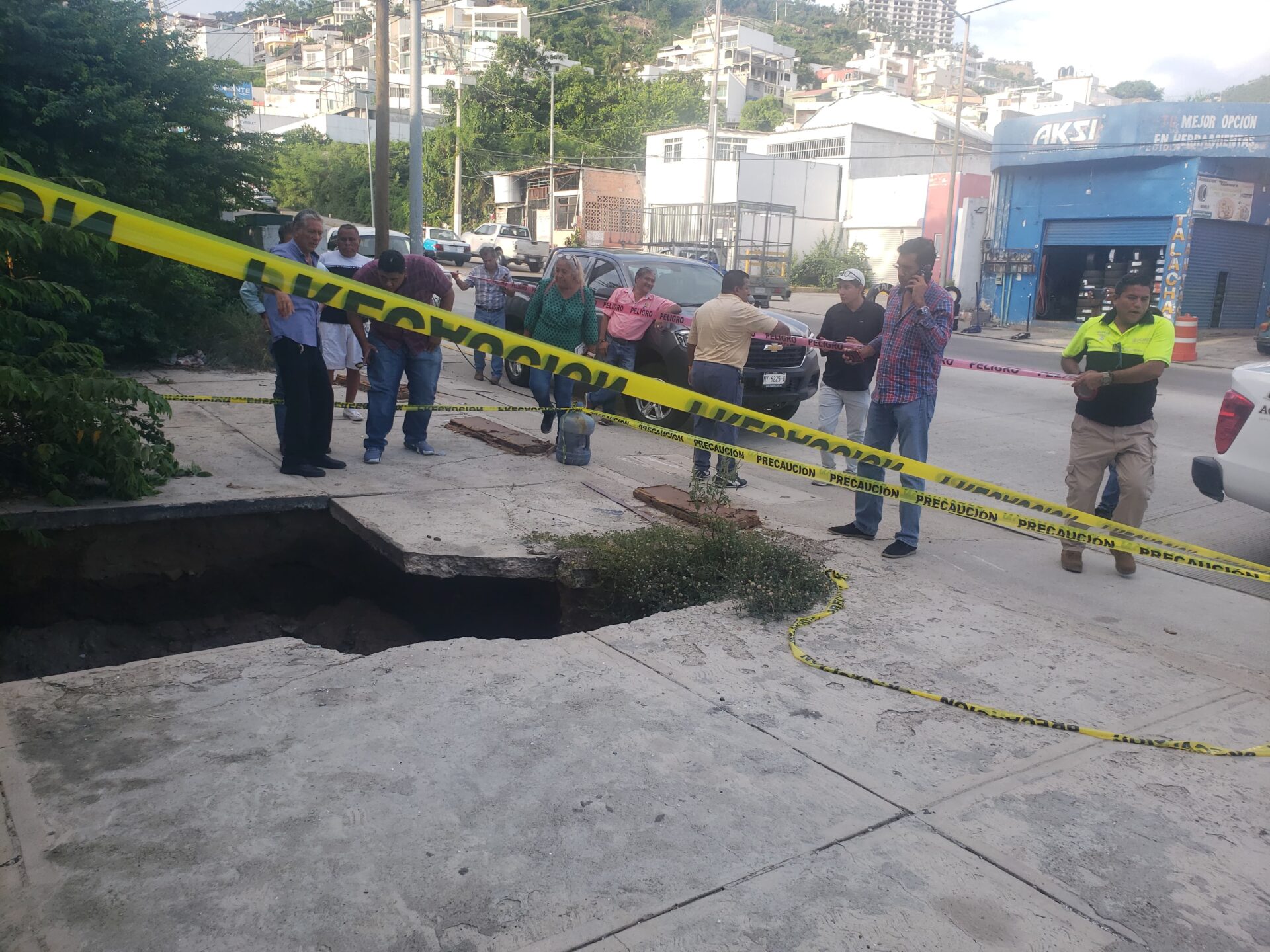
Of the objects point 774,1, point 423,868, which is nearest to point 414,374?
point 423,868

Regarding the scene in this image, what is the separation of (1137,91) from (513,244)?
445ft

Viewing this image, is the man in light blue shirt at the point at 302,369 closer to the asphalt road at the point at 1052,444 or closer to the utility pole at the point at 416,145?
the asphalt road at the point at 1052,444

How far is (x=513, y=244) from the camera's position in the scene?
143ft

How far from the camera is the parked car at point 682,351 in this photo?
382 inches

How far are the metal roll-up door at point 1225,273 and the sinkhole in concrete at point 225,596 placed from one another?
25.4 m

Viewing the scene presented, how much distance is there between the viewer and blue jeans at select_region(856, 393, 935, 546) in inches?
233

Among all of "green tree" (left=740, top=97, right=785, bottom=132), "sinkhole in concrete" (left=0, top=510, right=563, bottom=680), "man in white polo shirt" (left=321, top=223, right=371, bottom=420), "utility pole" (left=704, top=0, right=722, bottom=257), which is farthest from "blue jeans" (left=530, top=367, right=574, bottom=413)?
"green tree" (left=740, top=97, right=785, bottom=132)

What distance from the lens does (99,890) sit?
2.56 metres

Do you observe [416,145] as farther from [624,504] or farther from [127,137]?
[624,504]

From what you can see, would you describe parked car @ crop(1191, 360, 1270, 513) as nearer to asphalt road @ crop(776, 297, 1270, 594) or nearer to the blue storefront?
asphalt road @ crop(776, 297, 1270, 594)

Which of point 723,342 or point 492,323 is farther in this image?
point 492,323

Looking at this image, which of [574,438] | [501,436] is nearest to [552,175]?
[501,436]

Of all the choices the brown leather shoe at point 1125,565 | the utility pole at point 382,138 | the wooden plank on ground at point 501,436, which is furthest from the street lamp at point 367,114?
the brown leather shoe at point 1125,565

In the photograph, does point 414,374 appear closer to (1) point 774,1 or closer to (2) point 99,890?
(2) point 99,890
